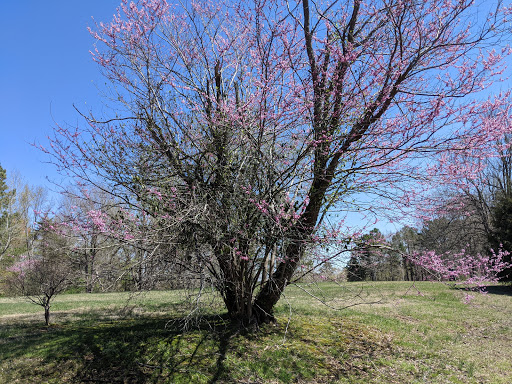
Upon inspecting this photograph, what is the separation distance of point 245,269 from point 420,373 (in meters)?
3.38

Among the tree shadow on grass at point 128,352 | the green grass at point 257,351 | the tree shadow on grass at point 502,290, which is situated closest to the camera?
the tree shadow on grass at point 128,352

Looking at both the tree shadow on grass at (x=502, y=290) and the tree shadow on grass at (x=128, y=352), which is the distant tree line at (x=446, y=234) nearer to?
the tree shadow on grass at (x=502, y=290)

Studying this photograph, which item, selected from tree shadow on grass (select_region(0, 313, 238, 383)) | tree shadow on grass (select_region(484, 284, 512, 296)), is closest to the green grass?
tree shadow on grass (select_region(0, 313, 238, 383))

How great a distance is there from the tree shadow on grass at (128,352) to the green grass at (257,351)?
0.6 inches

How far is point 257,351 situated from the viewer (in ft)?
18.8

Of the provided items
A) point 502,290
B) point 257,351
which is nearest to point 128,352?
point 257,351

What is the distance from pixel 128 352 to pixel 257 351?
2.14 metres

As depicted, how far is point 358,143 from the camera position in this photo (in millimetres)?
5957

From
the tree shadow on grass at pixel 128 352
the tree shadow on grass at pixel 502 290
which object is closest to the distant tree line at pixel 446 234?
the tree shadow on grass at pixel 502 290

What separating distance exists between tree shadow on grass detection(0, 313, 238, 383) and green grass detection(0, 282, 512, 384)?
0.6 inches

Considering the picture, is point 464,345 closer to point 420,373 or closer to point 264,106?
point 420,373

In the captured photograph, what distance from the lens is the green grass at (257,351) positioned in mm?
5039

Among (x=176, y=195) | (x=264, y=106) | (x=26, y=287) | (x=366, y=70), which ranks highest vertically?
(x=366, y=70)

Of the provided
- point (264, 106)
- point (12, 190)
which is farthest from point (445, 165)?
point (12, 190)
